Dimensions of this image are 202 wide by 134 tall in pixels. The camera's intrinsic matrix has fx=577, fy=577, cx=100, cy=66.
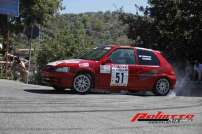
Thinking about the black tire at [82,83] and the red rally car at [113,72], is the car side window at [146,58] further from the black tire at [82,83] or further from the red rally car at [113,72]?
the black tire at [82,83]

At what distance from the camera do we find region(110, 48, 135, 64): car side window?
17.5 m

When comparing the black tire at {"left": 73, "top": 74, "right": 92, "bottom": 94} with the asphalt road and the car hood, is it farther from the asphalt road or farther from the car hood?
the asphalt road

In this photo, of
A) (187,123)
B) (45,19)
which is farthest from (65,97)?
(45,19)

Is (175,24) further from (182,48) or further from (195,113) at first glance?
(195,113)

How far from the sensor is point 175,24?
35125mm

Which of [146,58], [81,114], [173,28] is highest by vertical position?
[173,28]

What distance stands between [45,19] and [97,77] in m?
35.2

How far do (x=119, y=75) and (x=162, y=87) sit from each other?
1863mm

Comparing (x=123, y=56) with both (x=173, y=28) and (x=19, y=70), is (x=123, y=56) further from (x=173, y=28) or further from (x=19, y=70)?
(x=173, y=28)

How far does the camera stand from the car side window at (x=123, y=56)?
17.5m

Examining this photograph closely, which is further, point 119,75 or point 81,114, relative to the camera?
point 119,75

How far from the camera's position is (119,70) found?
17500mm
